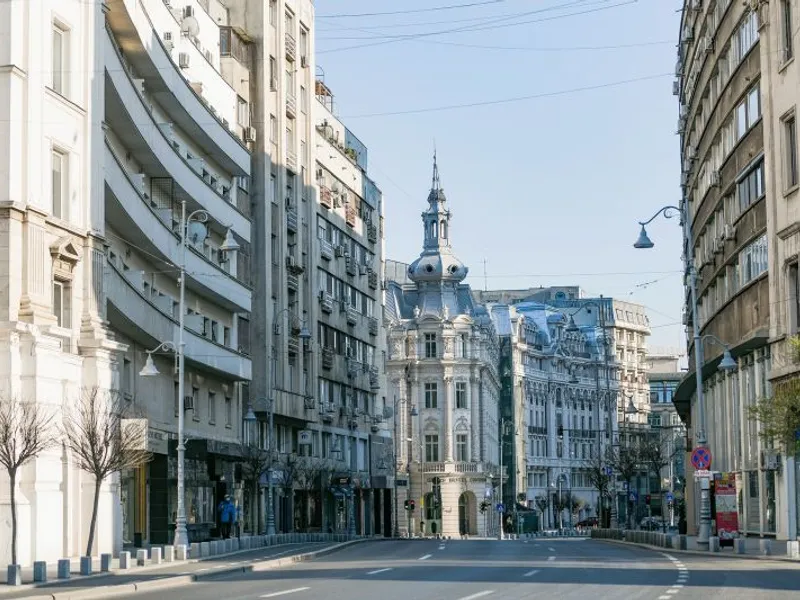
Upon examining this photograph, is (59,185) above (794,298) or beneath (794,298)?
above

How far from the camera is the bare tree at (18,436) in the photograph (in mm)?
31391

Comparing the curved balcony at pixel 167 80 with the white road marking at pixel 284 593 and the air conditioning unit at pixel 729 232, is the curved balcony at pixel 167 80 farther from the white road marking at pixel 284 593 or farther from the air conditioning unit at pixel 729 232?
the white road marking at pixel 284 593

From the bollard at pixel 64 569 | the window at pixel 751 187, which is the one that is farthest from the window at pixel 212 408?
the bollard at pixel 64 569

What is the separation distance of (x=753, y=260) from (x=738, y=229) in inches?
118

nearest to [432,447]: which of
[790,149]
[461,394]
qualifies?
[461,394]

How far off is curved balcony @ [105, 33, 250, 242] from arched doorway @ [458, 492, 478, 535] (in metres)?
77.4

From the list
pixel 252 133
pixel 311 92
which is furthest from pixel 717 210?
pixel 311 92

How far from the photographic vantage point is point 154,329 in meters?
50.6

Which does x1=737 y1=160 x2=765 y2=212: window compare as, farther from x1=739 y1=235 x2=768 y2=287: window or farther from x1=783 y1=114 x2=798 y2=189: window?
x1=783 y1=114 x2=798 y2=189: window

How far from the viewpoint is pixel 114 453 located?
35594 mm

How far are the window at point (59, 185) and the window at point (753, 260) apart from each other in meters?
21.5

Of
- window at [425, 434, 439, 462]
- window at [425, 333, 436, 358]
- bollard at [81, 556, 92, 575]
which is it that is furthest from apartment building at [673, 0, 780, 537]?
window at [425, 333, 436, 358]

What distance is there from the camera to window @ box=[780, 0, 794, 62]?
4647 centimetres

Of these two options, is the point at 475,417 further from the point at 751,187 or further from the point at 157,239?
the point at 157,239
